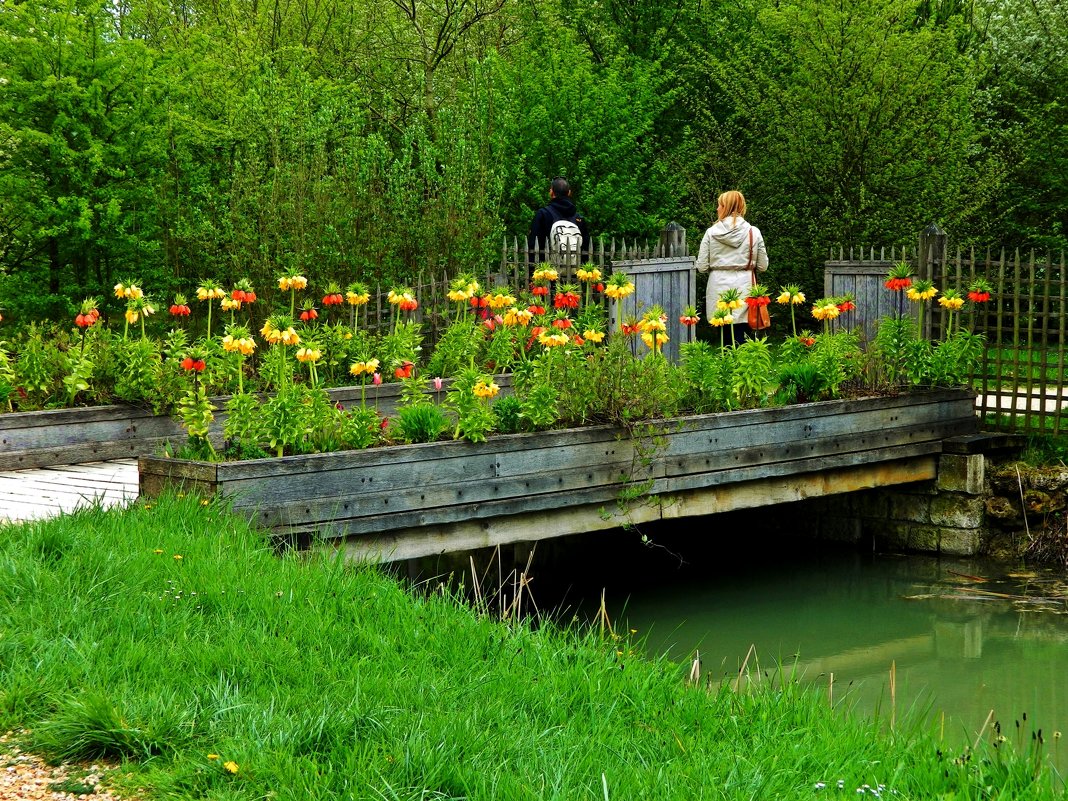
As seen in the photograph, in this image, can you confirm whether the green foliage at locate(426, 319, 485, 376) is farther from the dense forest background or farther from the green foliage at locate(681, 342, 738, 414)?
the dense forest background

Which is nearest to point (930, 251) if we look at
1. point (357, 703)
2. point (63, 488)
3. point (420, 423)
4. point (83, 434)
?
point (420, 423)

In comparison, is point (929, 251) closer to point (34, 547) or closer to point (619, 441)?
point (619, 441)

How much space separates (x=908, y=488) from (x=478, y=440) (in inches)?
211

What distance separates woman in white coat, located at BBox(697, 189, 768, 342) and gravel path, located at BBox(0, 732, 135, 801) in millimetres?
9090

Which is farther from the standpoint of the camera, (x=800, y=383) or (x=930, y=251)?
(x=930, y=251)

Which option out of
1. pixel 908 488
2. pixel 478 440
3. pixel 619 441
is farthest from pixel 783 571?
pixel 478 440

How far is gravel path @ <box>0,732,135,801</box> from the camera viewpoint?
13.3 feet

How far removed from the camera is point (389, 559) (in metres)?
7.98

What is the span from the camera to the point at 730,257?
12.8 meters

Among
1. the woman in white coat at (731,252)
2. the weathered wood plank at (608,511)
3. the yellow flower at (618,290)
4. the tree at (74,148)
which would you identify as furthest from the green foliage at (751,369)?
the tree at (74,148)

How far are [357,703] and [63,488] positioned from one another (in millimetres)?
4391

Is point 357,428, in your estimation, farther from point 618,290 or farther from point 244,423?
point 618,290

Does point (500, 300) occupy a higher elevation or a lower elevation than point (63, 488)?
higher

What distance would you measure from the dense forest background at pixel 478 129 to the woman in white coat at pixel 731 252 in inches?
113
